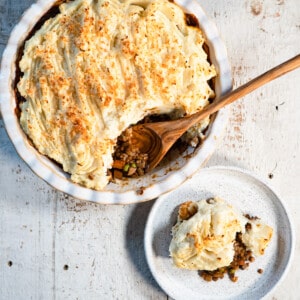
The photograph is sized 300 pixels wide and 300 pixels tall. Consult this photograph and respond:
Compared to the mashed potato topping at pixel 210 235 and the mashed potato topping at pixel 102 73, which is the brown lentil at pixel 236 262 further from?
the mashed potato topping at pixel 102 73

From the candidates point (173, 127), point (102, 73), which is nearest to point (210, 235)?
point (173, 127)

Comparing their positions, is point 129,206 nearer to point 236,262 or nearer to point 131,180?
point 131,180

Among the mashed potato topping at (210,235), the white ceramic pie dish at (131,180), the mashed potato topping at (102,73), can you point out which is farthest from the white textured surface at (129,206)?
the mashed potato topping at (102,73)

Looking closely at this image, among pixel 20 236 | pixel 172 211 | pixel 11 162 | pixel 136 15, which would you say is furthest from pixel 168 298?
pixel 136 15

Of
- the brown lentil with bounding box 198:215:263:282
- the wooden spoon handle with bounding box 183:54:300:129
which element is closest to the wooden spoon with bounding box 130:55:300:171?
the wooden spoon handle with bounding box 183:54:300:129

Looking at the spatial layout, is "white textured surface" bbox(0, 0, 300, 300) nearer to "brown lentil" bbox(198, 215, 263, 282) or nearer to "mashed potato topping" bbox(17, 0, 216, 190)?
"brown lentil" bbox(198, 215, 263, 282)

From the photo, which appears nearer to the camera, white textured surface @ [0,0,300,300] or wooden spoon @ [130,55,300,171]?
wooden spoon @ [130,55,300,171]
